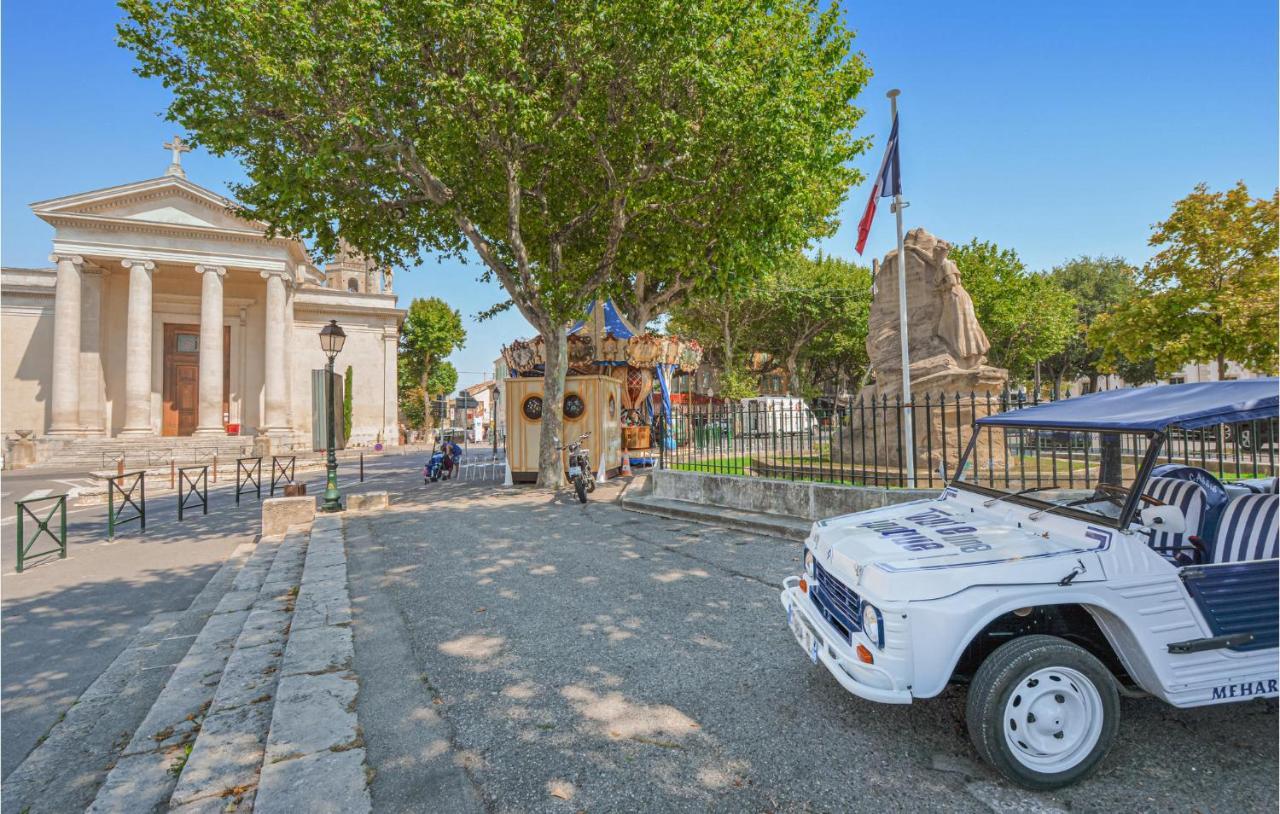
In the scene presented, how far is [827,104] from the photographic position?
16.4 metres

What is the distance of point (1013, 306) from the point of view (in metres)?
33.9

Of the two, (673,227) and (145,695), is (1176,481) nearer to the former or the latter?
(145,695)

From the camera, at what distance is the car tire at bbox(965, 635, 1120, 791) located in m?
2.70

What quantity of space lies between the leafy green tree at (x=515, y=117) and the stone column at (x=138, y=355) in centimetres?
2361

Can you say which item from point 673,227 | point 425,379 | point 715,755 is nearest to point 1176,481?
point 715,755

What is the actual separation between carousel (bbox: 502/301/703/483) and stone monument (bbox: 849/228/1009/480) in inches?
217

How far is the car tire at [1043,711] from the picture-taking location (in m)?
2.70

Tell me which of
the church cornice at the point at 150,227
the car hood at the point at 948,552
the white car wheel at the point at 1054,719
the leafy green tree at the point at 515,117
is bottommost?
the white car wheel at the point at 1054,719

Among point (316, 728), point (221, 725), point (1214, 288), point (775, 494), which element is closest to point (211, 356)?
point (775, 494)

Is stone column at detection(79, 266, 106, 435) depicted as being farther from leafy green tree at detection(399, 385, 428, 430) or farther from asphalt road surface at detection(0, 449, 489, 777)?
leafy green tree at detection(399, 385, 428, 430)

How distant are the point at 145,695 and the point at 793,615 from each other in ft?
15.8

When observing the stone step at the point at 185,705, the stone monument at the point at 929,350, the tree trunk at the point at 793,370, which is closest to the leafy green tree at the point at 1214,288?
the stone monument at the point at 929,350

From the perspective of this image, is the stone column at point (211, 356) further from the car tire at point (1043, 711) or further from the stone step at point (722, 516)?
the car tire at point (1043, 711)

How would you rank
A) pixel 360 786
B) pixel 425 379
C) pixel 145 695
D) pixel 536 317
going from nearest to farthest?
pixel 360 786, pixel 145 695, pixel 536 317, pixel 425 379
